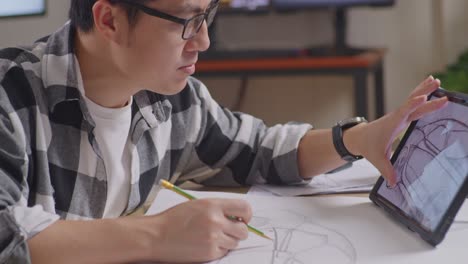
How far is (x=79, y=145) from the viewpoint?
0.80 metres

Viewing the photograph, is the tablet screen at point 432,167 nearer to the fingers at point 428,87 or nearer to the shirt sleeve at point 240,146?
the fingers at point 428,87

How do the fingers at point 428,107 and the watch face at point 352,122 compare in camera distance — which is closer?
the fingers at point 428,107

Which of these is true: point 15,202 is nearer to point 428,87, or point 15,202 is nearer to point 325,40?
point 428,87

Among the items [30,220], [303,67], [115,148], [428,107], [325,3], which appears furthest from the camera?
[325,3]

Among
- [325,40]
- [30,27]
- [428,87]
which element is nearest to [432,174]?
[428,87]

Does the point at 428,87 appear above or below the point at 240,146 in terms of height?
above

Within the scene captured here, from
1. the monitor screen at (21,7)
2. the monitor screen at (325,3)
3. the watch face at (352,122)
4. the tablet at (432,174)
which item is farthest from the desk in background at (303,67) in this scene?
the tablet at (432,174)

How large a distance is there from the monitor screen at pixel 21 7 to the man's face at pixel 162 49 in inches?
37.1

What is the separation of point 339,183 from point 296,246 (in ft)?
0.99

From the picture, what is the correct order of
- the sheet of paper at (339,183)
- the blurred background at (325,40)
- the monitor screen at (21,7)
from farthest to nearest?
the blurred background at (325,40)
the monitor screen at (21,7)
the sheet of paper at (339,183)

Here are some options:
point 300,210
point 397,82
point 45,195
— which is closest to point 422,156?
point 300,210

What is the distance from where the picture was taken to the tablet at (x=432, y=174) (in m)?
0.65

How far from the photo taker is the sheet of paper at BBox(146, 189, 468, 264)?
0.64 meters

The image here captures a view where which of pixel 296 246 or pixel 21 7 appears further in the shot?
pixel 21 7
